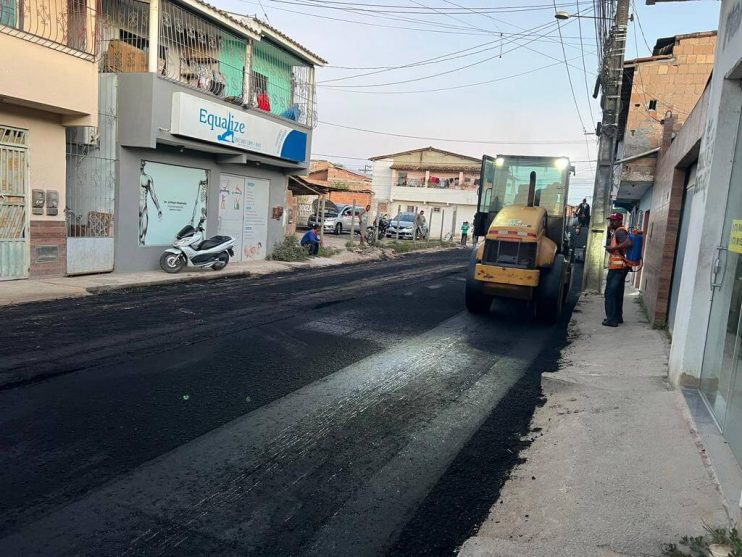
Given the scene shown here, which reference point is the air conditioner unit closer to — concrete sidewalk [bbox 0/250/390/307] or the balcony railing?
the balcony railing

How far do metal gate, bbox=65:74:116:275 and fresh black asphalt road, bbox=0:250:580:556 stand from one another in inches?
154

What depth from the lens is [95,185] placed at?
13000mm

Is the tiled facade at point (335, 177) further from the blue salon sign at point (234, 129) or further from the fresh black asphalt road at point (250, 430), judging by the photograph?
the fresh black asphalt road at point (250, 430)

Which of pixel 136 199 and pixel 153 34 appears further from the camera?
pixel 136 199

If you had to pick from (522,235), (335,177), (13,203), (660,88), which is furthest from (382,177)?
(522,235)

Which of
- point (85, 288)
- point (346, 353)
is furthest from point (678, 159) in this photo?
point (85, 288)

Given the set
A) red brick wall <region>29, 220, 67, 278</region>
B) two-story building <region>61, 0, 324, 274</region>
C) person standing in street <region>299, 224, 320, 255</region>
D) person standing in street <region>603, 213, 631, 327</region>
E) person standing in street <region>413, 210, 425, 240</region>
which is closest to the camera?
person standing in street <region>603, 213, 631, 327</region>

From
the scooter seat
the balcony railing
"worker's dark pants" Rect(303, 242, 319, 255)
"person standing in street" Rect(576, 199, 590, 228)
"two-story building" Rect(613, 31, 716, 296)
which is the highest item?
"two-story building" Rect(613, 31, 716, 296)

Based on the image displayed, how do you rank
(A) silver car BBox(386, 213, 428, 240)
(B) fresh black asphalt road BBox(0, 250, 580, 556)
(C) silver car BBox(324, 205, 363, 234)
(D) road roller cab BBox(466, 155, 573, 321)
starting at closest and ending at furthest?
(B) fresh black asphalt road BBox(0, 250, 580, 556)
(D) road roller cab BBox(466, 155, 573, 321)
(C) silver car BBox(324, 205, 363, 234)
(A) silver car BBox(386, 213, 428, 240)

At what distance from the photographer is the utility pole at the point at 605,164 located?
14.3 meters

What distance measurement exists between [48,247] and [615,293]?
10.9m

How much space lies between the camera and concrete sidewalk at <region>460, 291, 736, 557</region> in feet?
10.3

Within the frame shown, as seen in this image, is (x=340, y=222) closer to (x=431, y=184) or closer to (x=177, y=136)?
(x=431, y=184)

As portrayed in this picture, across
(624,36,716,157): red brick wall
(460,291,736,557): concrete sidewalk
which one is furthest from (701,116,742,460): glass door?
(624,36,716,157): red brick wall
